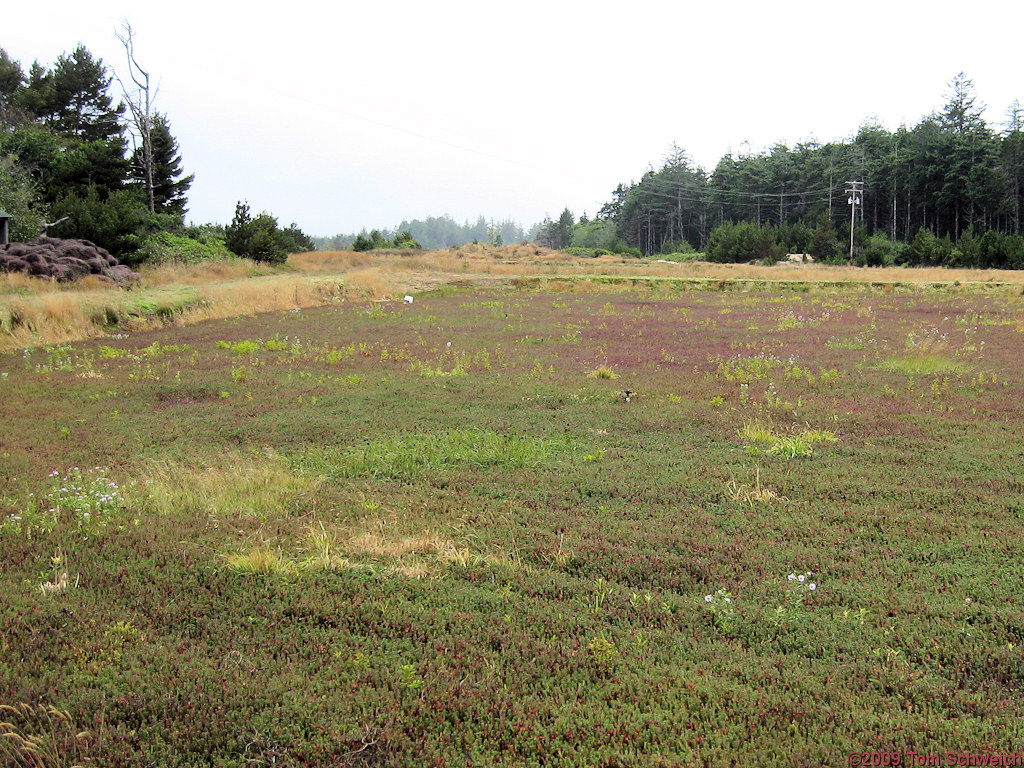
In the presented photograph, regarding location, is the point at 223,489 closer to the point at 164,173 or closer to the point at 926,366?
the point at 926,366

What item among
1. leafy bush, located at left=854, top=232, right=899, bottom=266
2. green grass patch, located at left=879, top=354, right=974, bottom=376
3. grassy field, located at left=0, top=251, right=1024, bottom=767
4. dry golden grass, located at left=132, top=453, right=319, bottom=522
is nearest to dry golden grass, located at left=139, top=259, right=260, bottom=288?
grassy field, located at left=0, top=251, right=1024, bottom=767

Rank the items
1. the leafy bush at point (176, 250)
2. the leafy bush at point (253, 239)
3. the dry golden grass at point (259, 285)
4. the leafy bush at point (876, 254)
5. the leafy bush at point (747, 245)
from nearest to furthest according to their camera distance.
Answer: the dry golden grass at point (259, 285), the leafy bush at point (176, 250), the leafy bush at point (253, 239), the leafy bush at point (876, 254), the leafy bush at point (747, 245)

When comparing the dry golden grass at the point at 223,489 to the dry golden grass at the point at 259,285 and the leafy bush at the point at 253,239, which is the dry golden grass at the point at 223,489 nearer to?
the dry golden grass at the point at 259,285

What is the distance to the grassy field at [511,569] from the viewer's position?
3412 mm

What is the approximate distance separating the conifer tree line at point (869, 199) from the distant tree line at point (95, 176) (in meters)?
53.1

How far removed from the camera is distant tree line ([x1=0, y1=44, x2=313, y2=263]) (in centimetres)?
3400

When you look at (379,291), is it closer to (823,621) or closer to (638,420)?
(638,420)

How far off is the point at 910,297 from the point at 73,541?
3644 cm

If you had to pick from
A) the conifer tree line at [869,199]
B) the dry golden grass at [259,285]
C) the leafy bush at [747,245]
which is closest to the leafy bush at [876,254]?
the conifer tree line at [869,199]

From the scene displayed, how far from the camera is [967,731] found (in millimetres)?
3322

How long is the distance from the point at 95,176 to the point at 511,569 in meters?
49.4

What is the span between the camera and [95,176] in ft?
145

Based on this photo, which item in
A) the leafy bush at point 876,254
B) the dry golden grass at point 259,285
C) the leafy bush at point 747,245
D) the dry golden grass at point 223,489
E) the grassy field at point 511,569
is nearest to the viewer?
the grassy field at point 511,569

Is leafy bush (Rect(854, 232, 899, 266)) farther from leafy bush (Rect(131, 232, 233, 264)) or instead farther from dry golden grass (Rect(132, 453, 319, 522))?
dry golden grass (Rect(132, 453, 319, 522))
